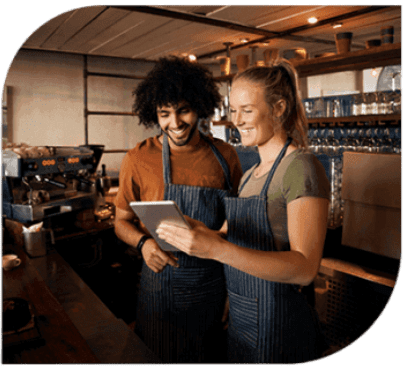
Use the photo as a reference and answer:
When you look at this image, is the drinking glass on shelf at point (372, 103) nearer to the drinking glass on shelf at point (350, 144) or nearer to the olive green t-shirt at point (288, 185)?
the drinking glass on shelf at point (350, 144)

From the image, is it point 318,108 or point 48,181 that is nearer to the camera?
point 48,181

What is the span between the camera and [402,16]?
56.2 inches

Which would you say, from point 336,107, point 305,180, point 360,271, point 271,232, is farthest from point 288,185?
point 336,107

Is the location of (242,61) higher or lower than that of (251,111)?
higher

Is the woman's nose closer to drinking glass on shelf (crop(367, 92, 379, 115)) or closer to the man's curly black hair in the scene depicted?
the man's curly black hair

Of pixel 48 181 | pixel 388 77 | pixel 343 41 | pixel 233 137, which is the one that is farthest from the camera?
pixel 48 181

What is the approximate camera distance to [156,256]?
1.32 m

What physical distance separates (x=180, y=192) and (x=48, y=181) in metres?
1.04

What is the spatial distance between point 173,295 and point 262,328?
14.4 inches

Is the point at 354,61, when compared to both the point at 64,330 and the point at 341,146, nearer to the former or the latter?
the point at 341,146

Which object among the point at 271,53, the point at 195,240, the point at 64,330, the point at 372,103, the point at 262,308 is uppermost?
the point at 271,53

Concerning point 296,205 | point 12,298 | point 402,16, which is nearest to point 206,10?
point 402,16

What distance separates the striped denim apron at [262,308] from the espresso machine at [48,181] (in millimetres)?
717

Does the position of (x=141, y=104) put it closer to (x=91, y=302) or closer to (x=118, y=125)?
(x=118, y=125)
